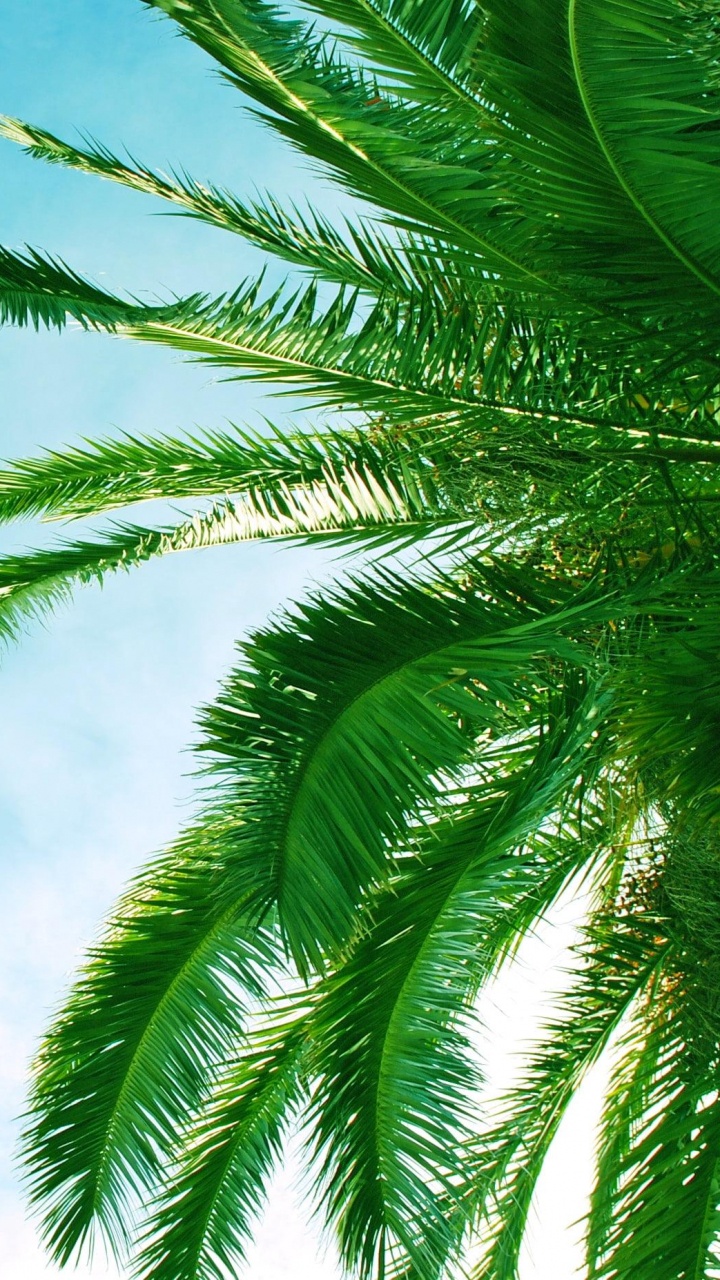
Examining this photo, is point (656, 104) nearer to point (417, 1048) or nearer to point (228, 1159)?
point (417, 1048)

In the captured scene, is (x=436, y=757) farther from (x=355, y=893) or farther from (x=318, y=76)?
(x=318, y=76)

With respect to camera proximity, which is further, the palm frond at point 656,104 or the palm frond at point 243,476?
the palm frond at point 243,476

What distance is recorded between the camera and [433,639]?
327 centimetres

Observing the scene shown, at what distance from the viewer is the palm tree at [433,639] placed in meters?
2.99

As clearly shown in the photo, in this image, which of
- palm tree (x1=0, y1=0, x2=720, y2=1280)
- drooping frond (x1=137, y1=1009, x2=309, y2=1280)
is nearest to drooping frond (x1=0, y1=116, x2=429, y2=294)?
palm tree (x1=0, y1=0, x2=720, y2=1280)

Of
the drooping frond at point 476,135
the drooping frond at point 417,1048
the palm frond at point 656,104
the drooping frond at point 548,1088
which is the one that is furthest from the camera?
the drooping frond at point 548,1088

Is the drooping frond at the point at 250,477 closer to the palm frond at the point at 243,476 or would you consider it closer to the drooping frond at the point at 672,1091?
the palm frond at the point at 243,476

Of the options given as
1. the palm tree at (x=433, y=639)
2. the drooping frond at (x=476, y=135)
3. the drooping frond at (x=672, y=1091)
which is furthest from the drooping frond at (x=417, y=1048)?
the drooping frond at (x=476, y=135)

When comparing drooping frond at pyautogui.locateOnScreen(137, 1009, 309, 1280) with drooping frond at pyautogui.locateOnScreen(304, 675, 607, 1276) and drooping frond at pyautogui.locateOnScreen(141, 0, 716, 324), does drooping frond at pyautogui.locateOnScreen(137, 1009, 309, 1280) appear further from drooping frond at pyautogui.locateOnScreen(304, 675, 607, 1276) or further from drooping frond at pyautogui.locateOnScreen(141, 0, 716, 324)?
drooping frond at pyautogui.locateOnScreen(141, 0, 716, 324)

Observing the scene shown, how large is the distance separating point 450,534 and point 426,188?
1.14 metres

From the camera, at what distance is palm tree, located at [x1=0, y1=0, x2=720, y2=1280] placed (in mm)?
2986

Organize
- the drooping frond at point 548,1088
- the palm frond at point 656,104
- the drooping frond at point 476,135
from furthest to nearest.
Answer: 1. the drooping frond at point 548,1088
2. the drooping frond at point 476,135
3. the palm frond at point 656,104

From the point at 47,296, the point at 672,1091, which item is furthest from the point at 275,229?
the point at 672,1091

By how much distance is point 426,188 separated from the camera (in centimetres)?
347
